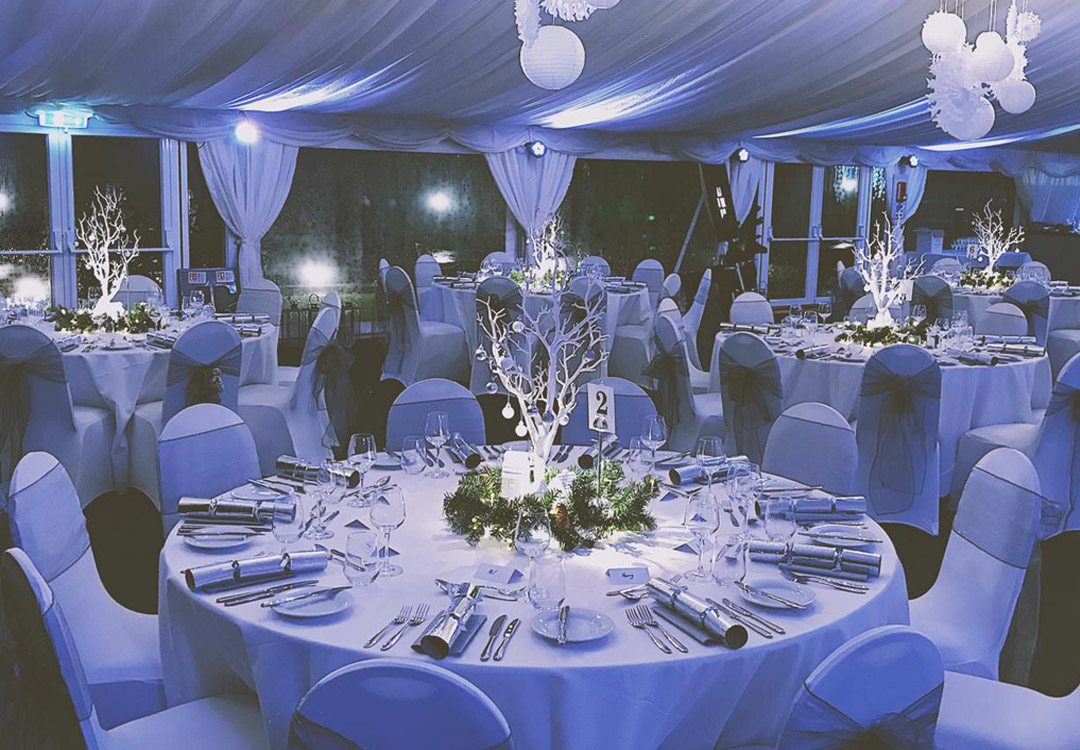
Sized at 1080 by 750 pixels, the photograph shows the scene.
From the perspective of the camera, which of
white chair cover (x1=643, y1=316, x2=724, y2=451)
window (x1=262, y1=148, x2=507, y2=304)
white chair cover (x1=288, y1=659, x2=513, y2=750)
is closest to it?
white chair cover (x1=288, y1=659, x2=513, y2=750)

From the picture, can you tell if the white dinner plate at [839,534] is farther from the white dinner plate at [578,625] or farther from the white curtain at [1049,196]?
the white curtain at [1049,196]

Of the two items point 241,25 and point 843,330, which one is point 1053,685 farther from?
point 241,25

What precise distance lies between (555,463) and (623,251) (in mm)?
11196

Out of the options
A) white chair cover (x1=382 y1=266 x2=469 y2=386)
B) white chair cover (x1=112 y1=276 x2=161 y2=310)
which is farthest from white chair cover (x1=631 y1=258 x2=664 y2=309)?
white chair cover (x1=112 y1=276 x2=161 y2=310)

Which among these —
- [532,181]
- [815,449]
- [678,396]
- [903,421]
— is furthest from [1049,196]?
[815,449]

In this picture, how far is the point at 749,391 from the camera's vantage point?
16.3ft

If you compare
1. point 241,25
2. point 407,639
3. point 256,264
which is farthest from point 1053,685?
point 256,264

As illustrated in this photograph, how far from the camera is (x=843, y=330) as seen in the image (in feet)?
20.0

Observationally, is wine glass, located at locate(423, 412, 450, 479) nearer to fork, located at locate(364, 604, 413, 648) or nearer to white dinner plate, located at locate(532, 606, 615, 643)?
fork, located at locate(364, 604, 413, 648)

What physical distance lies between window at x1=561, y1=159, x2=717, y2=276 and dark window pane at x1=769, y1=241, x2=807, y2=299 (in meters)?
0.92

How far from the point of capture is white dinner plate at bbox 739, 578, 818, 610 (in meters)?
2.20

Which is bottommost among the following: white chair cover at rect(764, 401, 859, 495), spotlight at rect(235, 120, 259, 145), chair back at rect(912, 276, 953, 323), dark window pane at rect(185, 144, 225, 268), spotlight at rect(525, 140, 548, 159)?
white chair cover at rect(764, 401, 859, 495)

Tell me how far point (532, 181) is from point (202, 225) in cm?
373

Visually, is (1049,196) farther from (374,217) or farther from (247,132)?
(247,132)
